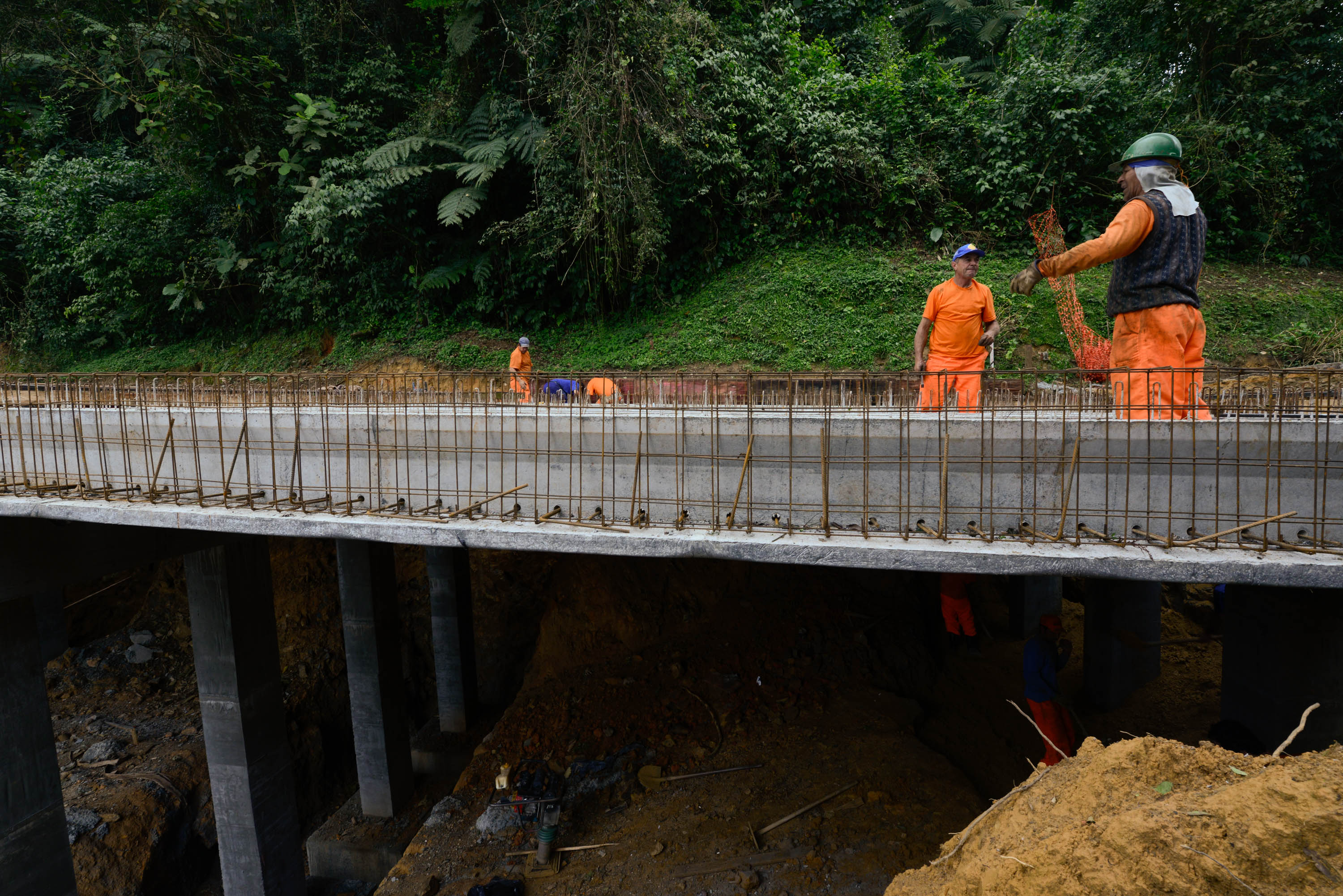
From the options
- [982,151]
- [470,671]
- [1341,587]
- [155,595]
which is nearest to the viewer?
[1341,587]

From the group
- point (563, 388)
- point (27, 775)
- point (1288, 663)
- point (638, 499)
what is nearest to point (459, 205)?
point (563, 388)

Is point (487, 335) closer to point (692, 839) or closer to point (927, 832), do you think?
point (692, 839)

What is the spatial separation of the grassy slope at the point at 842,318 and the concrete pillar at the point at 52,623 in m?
8.45

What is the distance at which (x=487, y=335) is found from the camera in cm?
1391

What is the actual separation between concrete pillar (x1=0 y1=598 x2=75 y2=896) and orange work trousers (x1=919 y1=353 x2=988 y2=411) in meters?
7.94

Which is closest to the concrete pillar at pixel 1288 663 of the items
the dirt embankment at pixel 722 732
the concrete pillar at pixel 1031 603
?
the dirt embankment at pixel 722 732

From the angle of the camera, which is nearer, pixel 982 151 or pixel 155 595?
pixel 982 151

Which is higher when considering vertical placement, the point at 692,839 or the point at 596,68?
the point at 596,68

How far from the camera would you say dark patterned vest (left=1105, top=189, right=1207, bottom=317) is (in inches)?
159

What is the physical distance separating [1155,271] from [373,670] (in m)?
9.89

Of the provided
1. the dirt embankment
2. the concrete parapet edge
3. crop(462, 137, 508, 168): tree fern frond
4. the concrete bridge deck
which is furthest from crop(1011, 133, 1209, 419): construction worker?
crop(462, 137, 508, 168): tree fern frond

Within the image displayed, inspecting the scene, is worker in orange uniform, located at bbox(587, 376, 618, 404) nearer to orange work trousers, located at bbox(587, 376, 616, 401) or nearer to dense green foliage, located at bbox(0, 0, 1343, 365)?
orange work trousers, located at bbox(587, 376, 616, 401)

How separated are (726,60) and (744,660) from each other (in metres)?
10.2

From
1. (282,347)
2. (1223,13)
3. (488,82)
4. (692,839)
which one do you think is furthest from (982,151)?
(282,347)
